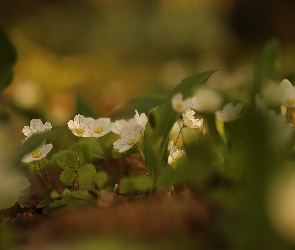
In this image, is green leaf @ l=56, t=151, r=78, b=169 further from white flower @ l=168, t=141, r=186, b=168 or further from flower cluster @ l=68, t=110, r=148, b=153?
white flower @ l=168, t=141, r=186, b=168

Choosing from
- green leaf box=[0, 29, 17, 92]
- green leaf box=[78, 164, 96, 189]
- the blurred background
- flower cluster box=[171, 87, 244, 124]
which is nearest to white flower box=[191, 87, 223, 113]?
flower cluster box=[171, 87, 244, 124]

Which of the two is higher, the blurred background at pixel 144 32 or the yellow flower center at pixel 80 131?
the yellow flower center at pixel 80 131

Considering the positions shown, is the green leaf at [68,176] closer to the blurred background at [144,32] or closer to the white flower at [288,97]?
the white flower at [288,97]

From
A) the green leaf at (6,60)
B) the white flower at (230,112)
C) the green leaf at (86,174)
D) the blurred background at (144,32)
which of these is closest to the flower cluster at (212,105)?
the white flower at (230,112)

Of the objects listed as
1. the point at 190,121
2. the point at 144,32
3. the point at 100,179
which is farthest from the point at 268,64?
the point at 144,32

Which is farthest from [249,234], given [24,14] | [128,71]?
[24,14]

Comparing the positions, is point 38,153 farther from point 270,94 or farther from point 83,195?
point 270,94

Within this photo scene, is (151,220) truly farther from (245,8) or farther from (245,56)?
(245,8)
